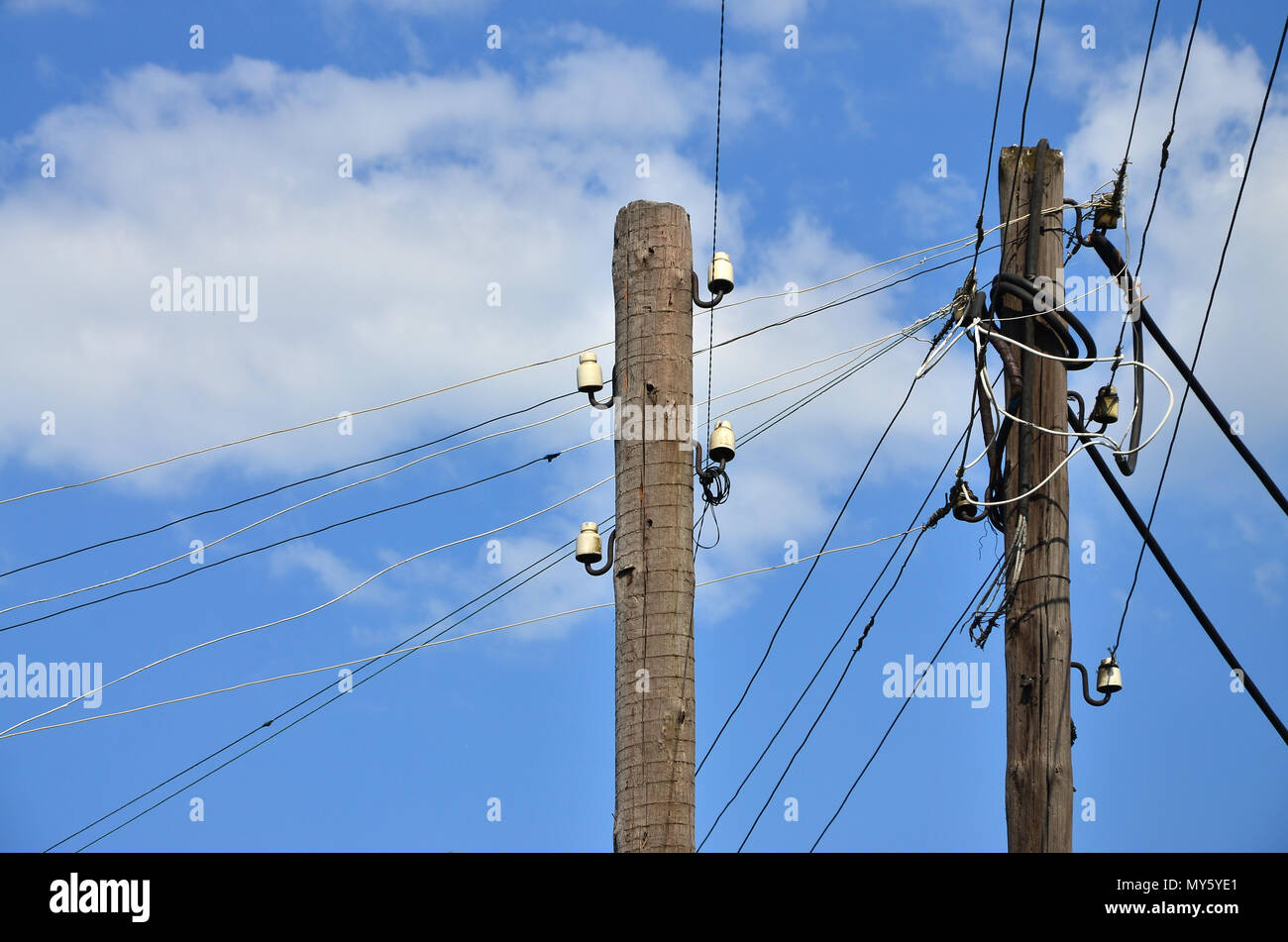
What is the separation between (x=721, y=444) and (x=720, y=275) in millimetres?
885

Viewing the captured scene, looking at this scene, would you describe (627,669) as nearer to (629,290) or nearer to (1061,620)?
(629,290)

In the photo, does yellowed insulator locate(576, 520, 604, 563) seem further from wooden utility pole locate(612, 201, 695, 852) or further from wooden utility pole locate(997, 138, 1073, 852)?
wooden utility pole locate(997, 138, 1073, 852)

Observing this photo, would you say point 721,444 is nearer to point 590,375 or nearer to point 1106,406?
point 590,375

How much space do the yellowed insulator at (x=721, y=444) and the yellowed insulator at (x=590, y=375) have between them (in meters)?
0.65

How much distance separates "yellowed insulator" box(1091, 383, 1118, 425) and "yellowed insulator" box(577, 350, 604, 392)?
3.30 m

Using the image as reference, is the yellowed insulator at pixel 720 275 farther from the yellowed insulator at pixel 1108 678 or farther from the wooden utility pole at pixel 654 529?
the yellowed insulator at pixel 1108 678

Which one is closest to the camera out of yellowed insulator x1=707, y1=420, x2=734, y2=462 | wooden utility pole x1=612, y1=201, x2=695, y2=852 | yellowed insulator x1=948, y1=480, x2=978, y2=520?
wooden utility pole x1=612, y1=201, x2=695, y2=852

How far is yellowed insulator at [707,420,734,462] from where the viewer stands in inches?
326

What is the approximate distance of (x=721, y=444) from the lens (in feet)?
27.2

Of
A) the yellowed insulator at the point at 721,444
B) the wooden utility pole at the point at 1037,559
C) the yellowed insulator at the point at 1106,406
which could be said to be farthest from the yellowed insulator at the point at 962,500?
the yellowed insulator at the point at 721,444

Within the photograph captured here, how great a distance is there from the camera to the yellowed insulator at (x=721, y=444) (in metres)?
8.29

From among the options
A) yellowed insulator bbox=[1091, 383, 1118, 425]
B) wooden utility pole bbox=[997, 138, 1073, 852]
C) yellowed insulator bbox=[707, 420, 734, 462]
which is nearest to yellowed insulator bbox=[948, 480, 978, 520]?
wooden utility pole bbox=[997, 138, 1073, 852]
